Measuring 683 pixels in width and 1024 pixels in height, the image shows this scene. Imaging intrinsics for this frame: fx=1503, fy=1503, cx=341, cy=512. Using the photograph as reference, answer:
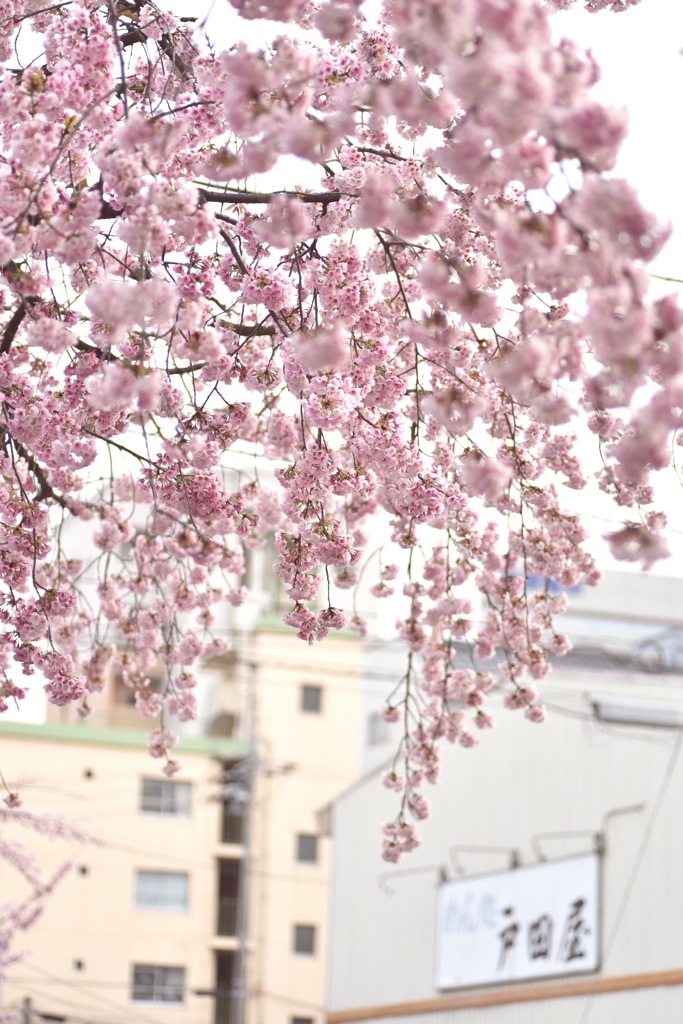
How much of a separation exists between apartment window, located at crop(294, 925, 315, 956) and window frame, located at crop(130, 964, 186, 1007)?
285cm

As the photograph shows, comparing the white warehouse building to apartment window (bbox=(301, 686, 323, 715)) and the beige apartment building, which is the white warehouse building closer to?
the beige apartment building

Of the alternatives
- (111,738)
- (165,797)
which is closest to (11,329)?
(111,738)

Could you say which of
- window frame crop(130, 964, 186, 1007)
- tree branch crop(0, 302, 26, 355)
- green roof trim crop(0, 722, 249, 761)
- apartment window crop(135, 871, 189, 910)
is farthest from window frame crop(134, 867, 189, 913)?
tree branch crop(0, 302, 26, 355)

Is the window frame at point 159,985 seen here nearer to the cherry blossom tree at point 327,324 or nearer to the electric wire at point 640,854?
the electric wire at point 640,854

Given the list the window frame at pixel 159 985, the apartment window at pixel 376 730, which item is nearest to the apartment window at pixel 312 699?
the apartment window at pixel 376 730

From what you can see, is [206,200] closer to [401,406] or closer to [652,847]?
[401,406]

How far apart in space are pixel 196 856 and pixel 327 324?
3081 cm

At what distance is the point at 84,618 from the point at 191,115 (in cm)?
323

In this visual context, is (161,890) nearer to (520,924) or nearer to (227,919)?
(227,919)

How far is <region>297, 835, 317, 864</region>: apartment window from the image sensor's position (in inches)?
1421

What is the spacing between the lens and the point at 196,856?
114ft

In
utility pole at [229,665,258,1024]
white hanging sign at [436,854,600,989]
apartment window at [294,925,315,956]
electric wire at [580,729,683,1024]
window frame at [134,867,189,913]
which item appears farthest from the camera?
apartment window at [294,925,315,956]

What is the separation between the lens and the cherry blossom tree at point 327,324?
324 cm

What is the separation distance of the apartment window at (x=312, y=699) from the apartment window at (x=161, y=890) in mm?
5233
